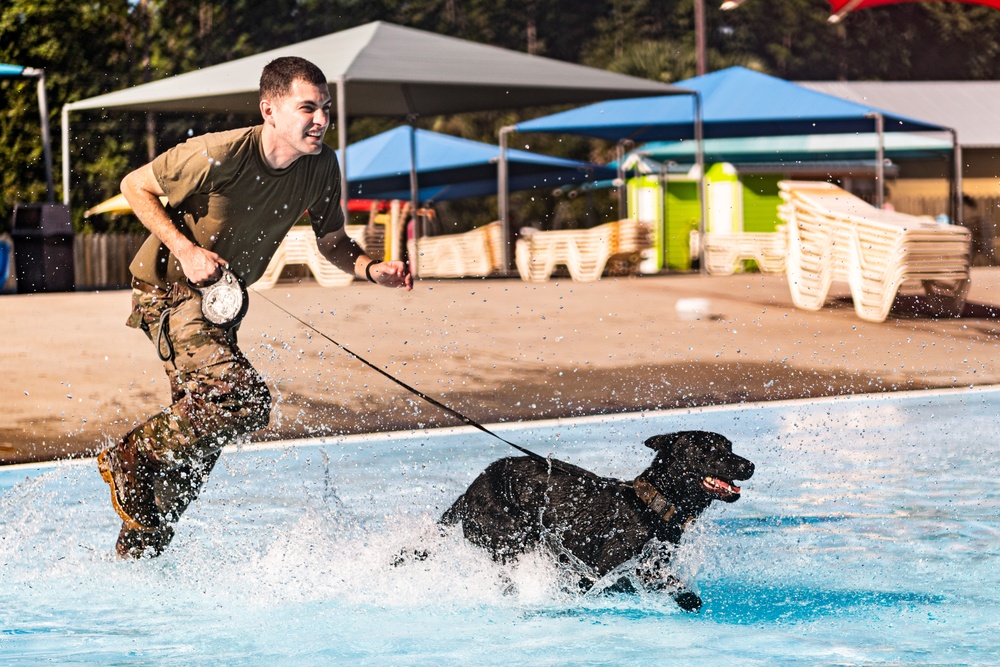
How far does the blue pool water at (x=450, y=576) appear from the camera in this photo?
12.2 feet

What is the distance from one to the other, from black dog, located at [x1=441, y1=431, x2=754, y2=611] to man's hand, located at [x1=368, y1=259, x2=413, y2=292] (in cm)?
73

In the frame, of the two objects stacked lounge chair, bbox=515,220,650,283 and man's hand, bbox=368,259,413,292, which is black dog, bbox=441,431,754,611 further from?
stacked lounge chair, bbox=515,220,650,283

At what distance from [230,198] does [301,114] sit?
37 cm

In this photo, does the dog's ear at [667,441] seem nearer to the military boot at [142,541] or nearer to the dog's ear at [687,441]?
the dog's ear at [687,441]

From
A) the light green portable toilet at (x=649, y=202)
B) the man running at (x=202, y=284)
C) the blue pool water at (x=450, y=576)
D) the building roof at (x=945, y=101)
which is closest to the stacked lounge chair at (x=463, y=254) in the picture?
the light green portable toilet at (x=649, y=202)

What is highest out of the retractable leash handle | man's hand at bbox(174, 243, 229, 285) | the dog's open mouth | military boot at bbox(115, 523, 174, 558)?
man's hand at bbox(174, 243, 229, 285)

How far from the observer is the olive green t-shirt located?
416 cm

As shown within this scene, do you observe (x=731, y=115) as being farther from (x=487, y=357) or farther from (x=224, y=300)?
(x=224, y=300)

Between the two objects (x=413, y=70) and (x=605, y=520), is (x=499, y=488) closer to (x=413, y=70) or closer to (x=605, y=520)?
(x=605, y=520)

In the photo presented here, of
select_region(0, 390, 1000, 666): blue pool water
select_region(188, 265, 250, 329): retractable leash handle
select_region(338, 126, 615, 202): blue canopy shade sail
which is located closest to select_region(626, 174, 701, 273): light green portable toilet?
select_region(338, 126, 615, 202): blue canopy shade sail

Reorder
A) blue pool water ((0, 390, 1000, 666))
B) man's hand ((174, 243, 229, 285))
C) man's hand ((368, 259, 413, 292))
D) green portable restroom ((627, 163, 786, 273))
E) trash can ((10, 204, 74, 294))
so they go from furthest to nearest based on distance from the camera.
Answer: green portable restroom ((627, 163, 786, 273))
trash can ((10, 204, 74, 294))
man's hand ((368, 259, 413, 292))
man's hand ((174, 243, 229, 285))
blue pool water ((0, 390, 1000, 666))

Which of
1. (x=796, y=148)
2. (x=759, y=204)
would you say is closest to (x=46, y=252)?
(x=759, y=204)

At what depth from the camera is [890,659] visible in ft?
11.6

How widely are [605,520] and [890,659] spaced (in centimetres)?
93
